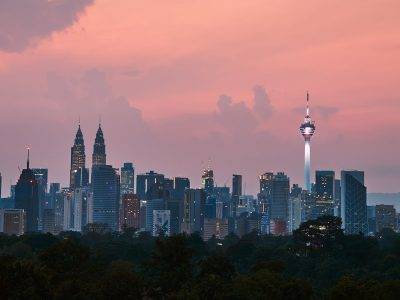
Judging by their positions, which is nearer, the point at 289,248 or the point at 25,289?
the point at 25,289

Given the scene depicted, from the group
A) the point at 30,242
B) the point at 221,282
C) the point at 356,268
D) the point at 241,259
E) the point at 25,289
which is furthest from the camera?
the point at 30,242

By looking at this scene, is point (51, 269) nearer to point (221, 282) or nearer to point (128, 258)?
point (221, 282)

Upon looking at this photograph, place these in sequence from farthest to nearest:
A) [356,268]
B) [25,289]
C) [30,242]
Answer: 1. [30,242]
2. [356,268]
3. [25,289]

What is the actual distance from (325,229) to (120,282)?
73723mm

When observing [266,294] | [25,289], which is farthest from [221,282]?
[25,289]

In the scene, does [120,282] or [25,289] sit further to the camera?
[120,282]

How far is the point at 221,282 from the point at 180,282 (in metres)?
4.08

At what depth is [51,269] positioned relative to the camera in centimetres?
7681

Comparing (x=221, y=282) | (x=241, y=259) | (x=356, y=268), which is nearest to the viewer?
(x=221, y=282)

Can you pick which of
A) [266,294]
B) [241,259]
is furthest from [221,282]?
[241,259]

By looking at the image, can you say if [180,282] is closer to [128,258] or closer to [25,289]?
[25,289]

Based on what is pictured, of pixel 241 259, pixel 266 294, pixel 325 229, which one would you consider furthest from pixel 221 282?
pixel 325 229

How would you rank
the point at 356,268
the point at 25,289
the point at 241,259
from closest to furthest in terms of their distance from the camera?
the point at 25,289, the point at 356,268, the point at 241,259

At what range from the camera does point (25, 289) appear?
64.4 meters
